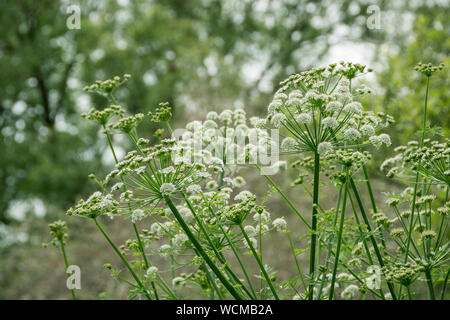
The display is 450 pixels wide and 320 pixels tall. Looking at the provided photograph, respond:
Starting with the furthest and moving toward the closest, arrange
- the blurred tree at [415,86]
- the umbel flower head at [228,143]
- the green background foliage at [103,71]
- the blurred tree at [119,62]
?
the blurred tree at [119,62] → the green background foliage at [103,71] → the blurred tree at [415,86] → the umbel flower head at [228,143]

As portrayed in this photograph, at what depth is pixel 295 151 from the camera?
287cm

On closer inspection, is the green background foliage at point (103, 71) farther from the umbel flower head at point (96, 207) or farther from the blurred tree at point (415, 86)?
the umbel flower head at point (96, 207)

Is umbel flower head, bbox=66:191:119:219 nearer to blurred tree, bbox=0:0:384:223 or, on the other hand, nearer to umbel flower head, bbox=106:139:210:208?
umbel flower head, bbox=106:139:210:208

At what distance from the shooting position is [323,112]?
2.74 m

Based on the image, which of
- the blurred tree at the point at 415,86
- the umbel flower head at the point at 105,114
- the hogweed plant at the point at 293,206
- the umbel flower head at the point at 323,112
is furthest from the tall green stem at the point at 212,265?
the blurred tree at the point at 415,86

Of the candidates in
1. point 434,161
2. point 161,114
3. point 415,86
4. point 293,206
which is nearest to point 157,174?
point 161,114

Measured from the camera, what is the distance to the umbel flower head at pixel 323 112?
267 cm

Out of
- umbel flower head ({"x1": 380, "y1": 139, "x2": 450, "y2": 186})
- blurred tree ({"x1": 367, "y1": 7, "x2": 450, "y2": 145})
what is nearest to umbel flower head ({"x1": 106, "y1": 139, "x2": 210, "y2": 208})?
umbel flower head ({"x1": 380, "y1": 139, "x2": 450, "y2": 186})

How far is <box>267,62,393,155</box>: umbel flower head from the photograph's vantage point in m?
2.67

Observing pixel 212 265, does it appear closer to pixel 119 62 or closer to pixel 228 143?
pixel 228 143

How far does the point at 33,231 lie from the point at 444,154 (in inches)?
486
